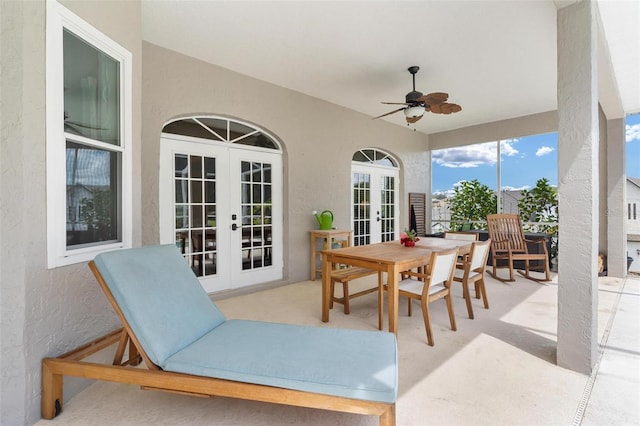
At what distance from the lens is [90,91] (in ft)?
6.73

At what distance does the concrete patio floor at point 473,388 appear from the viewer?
1708 millimetres

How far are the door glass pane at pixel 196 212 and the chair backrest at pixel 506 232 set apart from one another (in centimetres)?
439

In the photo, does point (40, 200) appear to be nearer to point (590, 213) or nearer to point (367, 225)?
point (590, 213)

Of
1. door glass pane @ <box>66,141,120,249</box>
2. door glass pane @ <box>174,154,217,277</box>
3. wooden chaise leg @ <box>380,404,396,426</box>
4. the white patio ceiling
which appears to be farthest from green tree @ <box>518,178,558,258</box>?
door glass pane @ <box>66,141,120,249</box>

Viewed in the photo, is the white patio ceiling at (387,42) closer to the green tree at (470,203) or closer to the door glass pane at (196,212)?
the door glass pane at (196,212)

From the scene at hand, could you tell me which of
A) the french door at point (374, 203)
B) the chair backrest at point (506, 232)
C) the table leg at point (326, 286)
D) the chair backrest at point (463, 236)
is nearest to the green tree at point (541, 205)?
the chair backrest at point (506, 232)

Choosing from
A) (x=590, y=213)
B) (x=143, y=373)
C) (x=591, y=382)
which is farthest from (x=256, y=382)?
(x=590, y=213)

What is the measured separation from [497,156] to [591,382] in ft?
18.0

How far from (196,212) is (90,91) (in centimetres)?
206

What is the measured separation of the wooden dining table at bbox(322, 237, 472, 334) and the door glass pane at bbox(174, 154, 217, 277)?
5.57 ft

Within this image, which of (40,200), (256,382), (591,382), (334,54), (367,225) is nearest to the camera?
(256,382)

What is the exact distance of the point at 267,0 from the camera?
2707mm

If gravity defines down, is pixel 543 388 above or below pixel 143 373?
below

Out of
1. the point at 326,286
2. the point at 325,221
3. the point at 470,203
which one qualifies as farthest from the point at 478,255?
the point at 470,203
